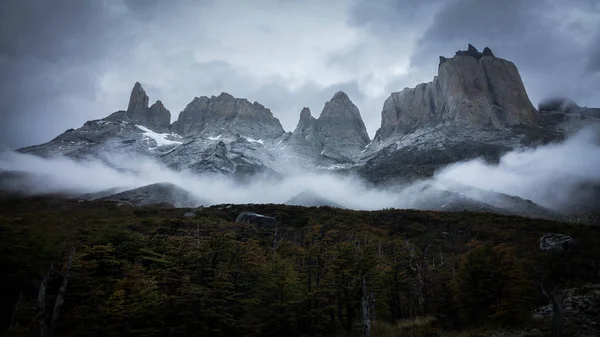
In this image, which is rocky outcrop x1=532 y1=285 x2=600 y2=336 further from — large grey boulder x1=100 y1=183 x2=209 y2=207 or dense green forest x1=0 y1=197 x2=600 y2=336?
large grey boulder x1=100 y1=183 x2=209 y2=207

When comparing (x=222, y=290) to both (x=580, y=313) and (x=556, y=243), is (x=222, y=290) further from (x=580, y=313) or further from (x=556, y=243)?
(x=556, y=243)

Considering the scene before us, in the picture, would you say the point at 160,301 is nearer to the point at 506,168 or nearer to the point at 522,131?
the point at 506,168

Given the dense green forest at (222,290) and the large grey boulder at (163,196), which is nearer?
the dense green forest at (222,290)

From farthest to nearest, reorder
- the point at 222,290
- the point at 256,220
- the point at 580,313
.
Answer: the point at 256,220
the point at 580,313
the point at 222,290

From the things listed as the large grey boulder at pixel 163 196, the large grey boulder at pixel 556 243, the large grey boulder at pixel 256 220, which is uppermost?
the large grey boulder at pixel 163 196

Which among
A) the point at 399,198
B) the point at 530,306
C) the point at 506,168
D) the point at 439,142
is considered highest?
the point at 439,142

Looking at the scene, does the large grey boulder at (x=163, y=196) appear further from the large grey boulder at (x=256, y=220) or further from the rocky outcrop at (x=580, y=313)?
the rocky outcrop at (x=580, y=313)

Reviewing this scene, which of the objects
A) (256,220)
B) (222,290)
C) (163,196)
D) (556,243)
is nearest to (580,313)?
(222,290)

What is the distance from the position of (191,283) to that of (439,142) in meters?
189

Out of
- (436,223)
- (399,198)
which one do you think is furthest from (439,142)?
(436,223)

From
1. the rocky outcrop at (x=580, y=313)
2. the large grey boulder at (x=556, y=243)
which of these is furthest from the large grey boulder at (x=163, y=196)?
the rocky outcrop at (x=580, y=313)

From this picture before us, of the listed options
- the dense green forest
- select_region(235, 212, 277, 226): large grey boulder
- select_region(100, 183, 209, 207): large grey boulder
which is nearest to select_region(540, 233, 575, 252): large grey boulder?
the dense green forest

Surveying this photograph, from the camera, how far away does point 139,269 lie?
23.6 meters

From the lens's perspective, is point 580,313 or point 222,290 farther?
point 580,313
